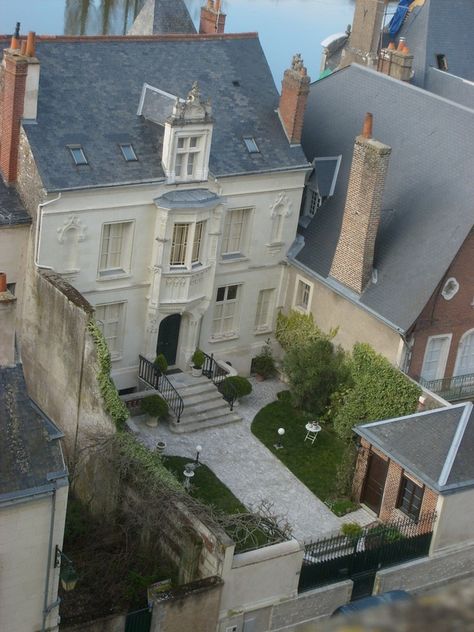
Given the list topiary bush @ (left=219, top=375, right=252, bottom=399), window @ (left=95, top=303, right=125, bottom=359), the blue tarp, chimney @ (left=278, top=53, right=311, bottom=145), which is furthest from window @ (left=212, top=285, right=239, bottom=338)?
the blue tarp

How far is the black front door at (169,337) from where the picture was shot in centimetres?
2852

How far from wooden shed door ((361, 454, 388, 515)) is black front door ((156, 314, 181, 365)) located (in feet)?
24.5

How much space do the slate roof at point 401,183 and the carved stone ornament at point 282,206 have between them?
1079mm

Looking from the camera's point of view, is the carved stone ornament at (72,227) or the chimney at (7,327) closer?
the chimney at (7,327)

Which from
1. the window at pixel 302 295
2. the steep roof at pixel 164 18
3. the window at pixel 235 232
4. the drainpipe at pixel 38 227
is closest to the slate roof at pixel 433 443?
the window at pixel 302 295

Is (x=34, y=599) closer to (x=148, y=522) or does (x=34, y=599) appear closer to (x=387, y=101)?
(x=148, y=522)

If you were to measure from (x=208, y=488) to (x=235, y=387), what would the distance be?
4.19 meters

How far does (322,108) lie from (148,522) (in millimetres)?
17194

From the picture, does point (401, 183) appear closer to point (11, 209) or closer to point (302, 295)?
point (302, 295)

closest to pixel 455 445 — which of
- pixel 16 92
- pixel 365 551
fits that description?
pixel 365 551

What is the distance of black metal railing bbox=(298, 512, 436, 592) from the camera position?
2048 cm

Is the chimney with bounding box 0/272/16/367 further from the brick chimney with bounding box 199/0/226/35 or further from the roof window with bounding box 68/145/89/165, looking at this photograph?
the brick chimney with bounding box 199/0/226/35

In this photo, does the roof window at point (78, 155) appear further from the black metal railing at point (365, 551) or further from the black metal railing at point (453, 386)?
the black metal railing at point (365, 551)

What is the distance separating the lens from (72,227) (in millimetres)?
25453
